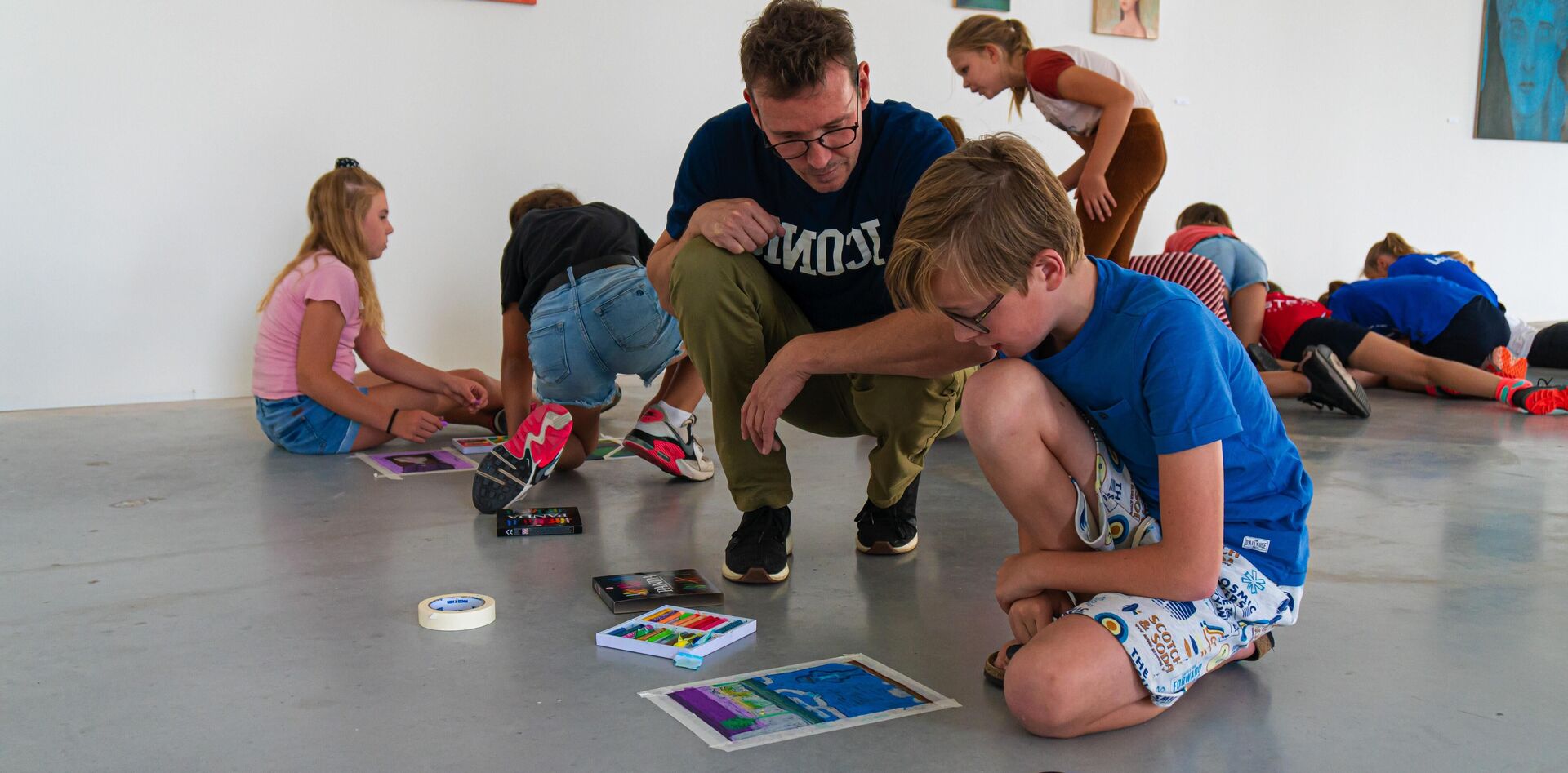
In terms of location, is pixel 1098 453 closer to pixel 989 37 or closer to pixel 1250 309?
pixel 989 37

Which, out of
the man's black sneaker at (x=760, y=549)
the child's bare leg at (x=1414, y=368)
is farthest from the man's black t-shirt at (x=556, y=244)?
the child's bare leg at (x=1414, y=368)

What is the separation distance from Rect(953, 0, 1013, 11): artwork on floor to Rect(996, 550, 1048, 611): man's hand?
426 centimetres

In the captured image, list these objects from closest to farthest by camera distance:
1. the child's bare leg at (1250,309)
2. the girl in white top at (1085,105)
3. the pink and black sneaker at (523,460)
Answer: the pink and black sneaker at (523,460), the girl in white top at (1085,105), the child's bare leg at (1250,309)

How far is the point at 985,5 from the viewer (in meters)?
5.33

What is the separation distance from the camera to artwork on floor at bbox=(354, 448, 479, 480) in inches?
110

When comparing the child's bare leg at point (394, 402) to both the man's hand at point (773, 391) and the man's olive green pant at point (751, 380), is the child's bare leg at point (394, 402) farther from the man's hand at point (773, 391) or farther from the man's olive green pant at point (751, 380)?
the man's hand at point (773, 391)

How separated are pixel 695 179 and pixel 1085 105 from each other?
6.82 feet

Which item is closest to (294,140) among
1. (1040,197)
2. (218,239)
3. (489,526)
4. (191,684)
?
(218,239)

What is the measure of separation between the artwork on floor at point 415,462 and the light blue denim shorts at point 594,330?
1.10 ft

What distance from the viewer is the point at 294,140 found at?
159 inches

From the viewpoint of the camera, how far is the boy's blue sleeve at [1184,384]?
1238 mm

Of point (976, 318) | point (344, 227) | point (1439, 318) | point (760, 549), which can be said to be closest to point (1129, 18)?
point (1439, 318)

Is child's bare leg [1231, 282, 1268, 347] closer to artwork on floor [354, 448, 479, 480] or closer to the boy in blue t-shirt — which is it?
artwork on floor [354, 448, 479, 480]

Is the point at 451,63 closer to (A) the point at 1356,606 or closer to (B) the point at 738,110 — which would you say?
(B) the point at 738,110
